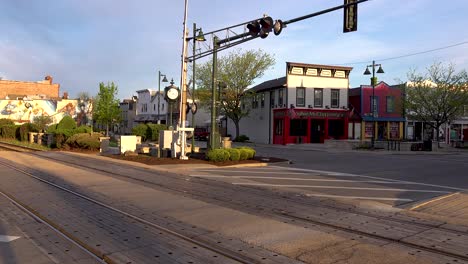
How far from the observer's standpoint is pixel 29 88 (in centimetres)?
9738

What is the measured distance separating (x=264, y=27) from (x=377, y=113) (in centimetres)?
3509

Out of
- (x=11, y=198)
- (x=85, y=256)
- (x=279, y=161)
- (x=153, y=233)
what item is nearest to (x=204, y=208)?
(x=153, y=233)

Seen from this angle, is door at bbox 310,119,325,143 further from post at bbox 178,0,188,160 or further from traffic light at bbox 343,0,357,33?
traffic light at bbox 343,0,357,33

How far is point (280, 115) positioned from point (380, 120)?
12382mm

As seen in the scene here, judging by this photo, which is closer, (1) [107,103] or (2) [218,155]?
(2) [218,155]

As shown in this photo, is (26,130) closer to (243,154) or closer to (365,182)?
(243,154)

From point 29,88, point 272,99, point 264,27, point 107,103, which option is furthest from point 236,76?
point 29,88

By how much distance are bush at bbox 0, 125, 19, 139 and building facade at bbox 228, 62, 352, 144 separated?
2692 cm

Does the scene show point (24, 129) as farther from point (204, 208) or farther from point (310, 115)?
point (204, 208)

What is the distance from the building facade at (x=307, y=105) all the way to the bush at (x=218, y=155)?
937 inches

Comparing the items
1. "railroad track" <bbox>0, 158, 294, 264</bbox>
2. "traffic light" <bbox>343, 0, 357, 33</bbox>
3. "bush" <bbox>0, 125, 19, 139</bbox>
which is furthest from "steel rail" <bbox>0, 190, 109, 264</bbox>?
"bush" <bbox>0, 125, 19, 139</bbox>

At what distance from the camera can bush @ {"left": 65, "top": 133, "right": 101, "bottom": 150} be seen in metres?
28.3

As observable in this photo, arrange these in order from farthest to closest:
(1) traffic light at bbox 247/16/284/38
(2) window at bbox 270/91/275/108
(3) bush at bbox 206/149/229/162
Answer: (2) window at bbox 270/91/275/108
(3) bush at bbox 206/149/229/162
(1) traffic light at bbox 247/16/284/38

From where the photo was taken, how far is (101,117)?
2064 inches
